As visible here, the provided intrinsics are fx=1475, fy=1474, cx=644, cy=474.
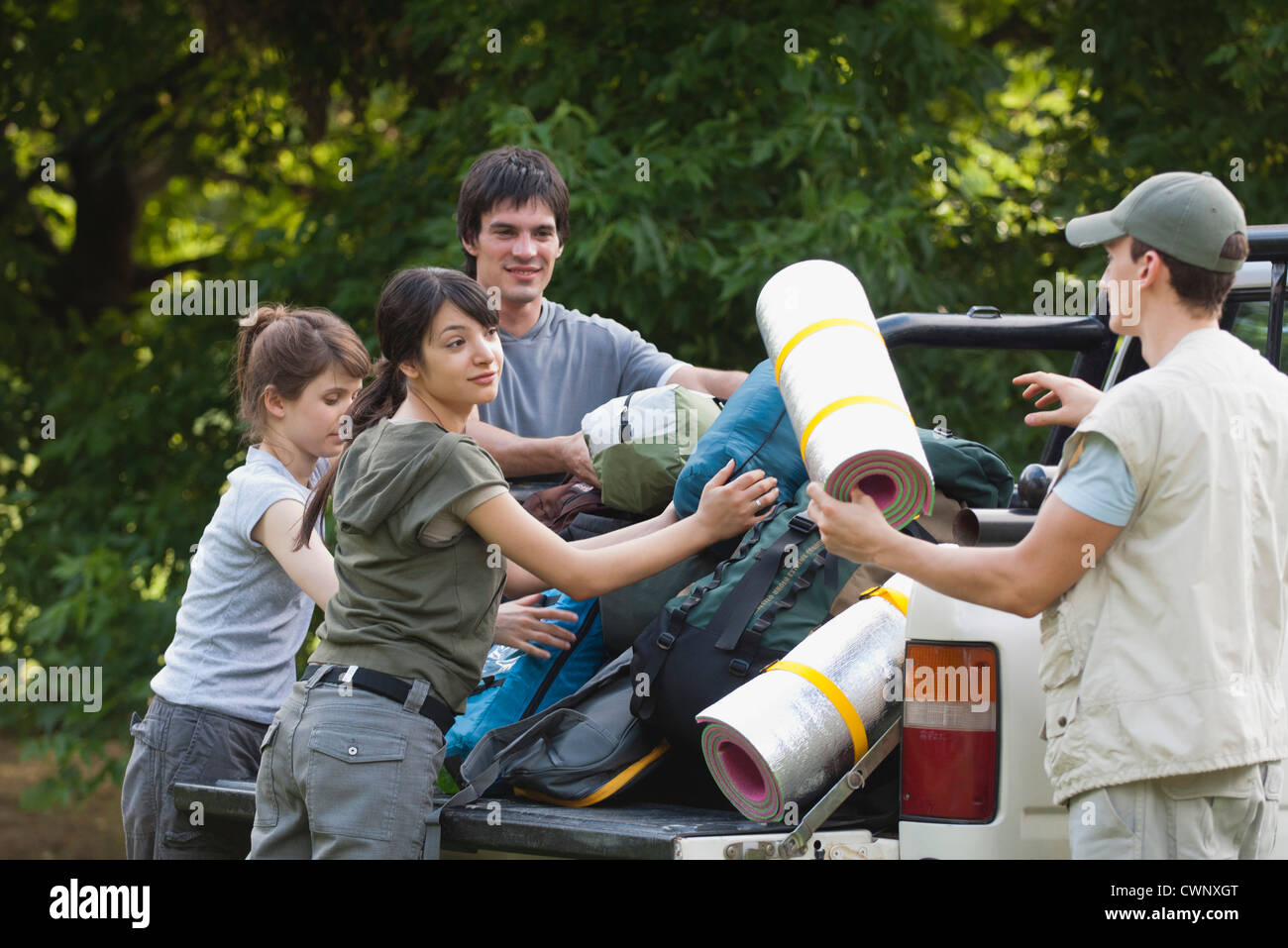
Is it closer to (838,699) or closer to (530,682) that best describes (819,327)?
(838,699)

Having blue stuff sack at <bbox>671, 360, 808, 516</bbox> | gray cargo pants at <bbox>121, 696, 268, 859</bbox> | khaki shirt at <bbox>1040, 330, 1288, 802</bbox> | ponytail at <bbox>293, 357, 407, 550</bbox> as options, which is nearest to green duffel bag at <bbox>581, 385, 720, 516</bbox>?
blue stuff sack at <bbox>671, 360, 808, 516</bbox>

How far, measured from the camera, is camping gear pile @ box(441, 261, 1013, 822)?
2.92 m

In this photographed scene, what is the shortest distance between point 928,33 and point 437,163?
2595 millimetres

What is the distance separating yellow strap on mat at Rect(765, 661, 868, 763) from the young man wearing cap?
402 mm

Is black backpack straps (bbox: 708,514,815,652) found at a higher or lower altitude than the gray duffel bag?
A: higher

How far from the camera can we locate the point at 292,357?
3.74 m

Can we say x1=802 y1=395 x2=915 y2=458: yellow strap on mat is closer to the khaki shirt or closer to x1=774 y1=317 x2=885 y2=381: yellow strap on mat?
x1=774 y1=317 x2=885 y2=381: yellow strap on mat

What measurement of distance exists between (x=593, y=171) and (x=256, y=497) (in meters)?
3.53

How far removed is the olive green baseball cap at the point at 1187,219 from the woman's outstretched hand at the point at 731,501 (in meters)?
0.91

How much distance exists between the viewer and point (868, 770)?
2988mm

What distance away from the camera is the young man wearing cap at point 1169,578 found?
2.53 metres

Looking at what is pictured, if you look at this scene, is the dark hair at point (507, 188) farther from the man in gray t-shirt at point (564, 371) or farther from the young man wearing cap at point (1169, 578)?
the young man wearing cap at point (1169, 578)
